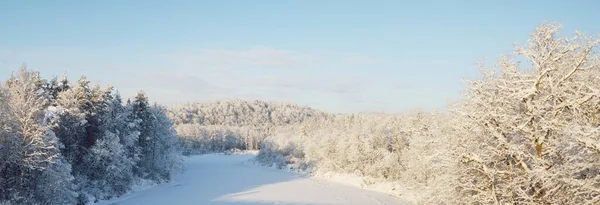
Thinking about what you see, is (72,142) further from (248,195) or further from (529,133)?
(529,133)

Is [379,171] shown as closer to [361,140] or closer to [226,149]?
[361,140]

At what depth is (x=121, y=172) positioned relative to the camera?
138 ft

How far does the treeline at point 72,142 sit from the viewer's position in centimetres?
2477

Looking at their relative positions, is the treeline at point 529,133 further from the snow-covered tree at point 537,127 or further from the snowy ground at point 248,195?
the snowy ground at point 248,195

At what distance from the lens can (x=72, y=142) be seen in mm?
36094

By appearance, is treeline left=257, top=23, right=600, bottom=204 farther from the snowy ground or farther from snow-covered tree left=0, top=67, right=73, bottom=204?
the snowy ground

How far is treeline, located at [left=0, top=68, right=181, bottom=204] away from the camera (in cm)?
2477

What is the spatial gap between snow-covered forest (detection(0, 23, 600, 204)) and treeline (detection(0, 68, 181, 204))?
3.5 inches

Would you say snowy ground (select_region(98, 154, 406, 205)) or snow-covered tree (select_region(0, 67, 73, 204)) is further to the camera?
snowy ground (select_region(98, 154, 406, 205))

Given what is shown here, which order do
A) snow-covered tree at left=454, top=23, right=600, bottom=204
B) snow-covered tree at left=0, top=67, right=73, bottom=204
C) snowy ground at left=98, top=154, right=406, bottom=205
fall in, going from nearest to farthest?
1. snow-covered tree at left=454, top=23, right=600, bottom=204
2. snow-covered tree at left=0, top=67, right=73, bottom=204
3. snowy ground at left=98, top=154, right=406, bottom=205

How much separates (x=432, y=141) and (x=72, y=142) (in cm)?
3271

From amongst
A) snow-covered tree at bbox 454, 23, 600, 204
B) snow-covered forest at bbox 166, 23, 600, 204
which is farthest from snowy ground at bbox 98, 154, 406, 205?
snow-covered tree at bbox 454, 23, 600, 204

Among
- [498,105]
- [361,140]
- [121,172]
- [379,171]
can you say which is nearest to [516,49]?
[498,105]

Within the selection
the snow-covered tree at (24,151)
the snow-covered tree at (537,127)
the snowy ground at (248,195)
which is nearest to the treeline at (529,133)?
the snow-covered tree at (537,127)
